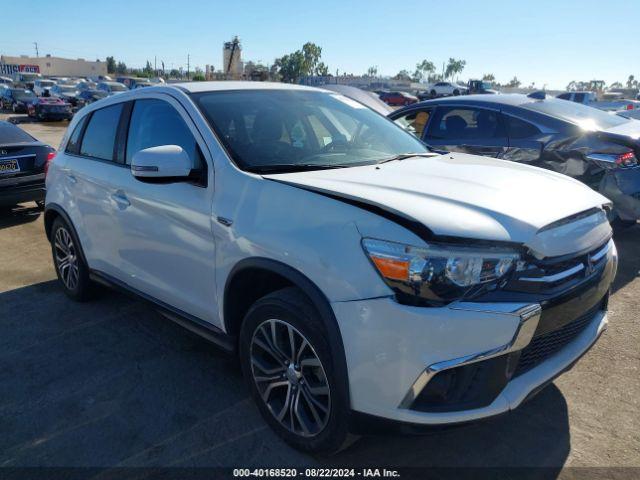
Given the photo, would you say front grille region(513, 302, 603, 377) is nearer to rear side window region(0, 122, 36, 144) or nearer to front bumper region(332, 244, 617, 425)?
front bumper region(332, 244, 617, 425)

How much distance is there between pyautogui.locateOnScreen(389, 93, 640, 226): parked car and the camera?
205 inches

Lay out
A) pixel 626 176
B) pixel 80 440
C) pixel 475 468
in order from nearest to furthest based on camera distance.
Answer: pixel 475 468
pixel 80 440
pixel 626 176

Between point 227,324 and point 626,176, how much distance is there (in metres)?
4.41

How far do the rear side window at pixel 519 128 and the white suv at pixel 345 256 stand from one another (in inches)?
99.7

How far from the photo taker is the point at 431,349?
201cm

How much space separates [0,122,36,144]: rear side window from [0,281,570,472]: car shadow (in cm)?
439

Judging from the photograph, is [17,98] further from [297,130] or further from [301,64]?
[301,64]

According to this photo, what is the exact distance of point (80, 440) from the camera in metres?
2.74

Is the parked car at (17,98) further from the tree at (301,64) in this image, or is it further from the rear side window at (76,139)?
the tree at (301,64)

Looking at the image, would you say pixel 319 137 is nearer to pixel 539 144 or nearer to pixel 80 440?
pixel 80 440

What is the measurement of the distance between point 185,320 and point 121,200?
102cm

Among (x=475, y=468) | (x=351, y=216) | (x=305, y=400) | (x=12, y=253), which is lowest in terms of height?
(x=12, y=253)

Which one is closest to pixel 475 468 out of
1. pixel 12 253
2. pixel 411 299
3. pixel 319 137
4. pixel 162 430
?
pixel 411 299

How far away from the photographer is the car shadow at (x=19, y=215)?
295 inches
